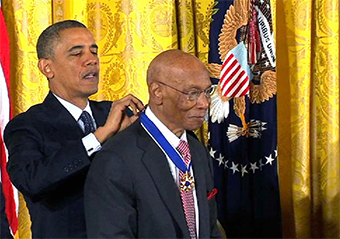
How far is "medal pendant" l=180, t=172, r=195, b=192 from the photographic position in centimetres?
151

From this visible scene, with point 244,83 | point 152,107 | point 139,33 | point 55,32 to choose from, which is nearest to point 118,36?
point 139,33

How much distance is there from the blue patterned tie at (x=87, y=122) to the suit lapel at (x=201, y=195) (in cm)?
34

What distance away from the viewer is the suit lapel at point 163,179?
1.45 metres

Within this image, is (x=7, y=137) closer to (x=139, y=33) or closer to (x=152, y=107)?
(x=152, y=107)

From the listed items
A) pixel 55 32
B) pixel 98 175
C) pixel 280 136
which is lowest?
pixel 280 136

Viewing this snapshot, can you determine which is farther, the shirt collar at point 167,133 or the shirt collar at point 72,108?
the shirt collar at point 72,108

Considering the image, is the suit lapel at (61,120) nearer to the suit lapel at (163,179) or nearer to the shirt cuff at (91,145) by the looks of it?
the shirt cuff at (91,145)

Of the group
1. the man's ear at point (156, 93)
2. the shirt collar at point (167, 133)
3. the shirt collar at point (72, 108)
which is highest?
the man's ear at point (156, 93)

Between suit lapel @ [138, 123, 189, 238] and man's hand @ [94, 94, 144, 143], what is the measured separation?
14 cm

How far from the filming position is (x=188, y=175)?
1535 mm

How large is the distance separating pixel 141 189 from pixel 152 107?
24cm

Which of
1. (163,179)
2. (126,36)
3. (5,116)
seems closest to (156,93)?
(163,179)

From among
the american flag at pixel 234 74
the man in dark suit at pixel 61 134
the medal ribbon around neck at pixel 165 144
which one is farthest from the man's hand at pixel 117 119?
the american flag at pixel 234 74

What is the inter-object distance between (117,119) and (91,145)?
106mm
